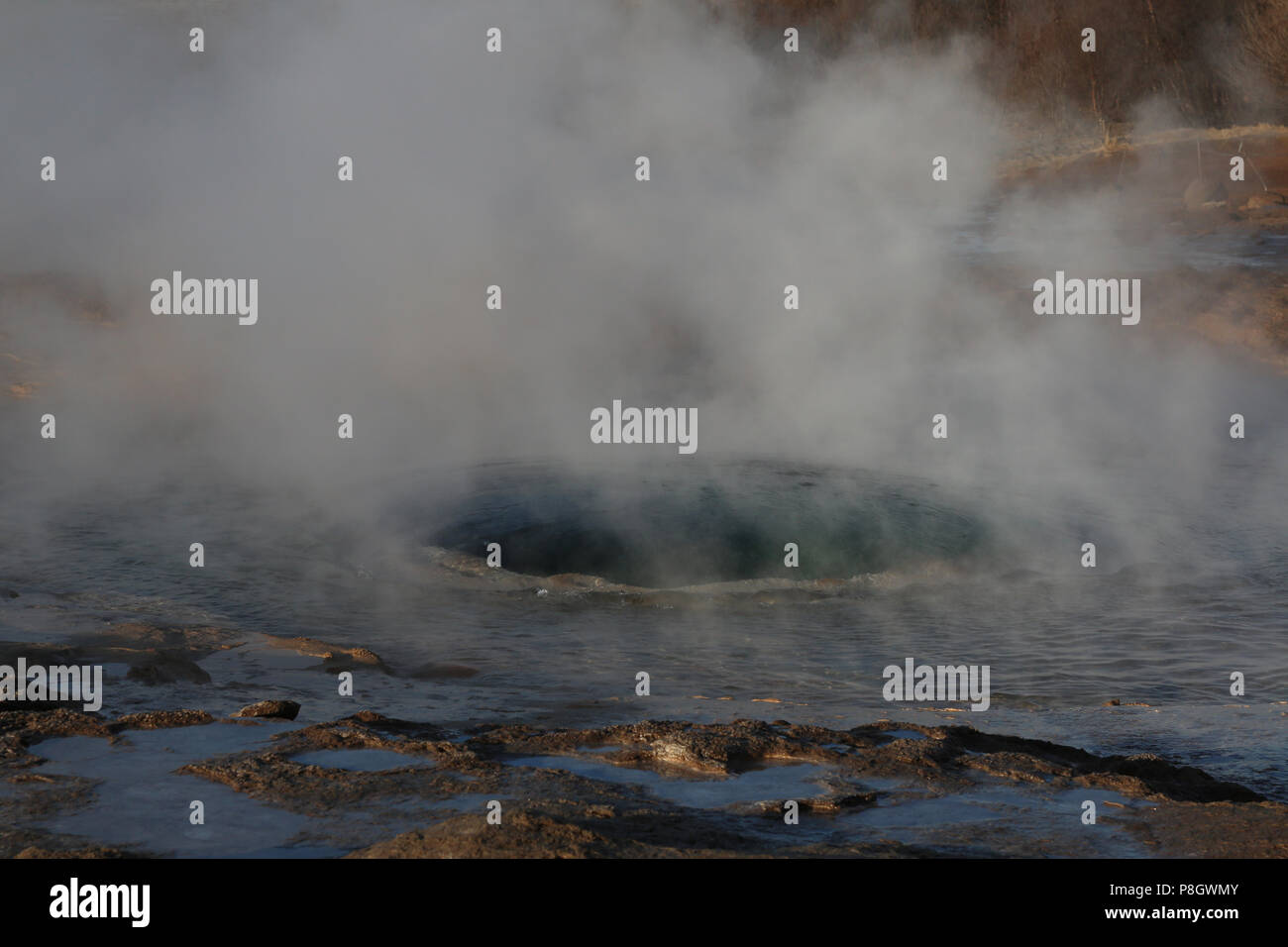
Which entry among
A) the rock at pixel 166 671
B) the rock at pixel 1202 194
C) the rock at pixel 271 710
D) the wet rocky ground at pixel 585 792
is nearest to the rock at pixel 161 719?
the wet rocky ground at pixel 585 792

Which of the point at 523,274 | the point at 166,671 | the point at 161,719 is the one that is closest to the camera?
the point at 161,719

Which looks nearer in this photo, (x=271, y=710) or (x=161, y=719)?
(x=161, y=719)

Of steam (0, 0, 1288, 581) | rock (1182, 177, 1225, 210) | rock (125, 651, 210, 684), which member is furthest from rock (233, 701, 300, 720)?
rock (1182, 177, 1225, 210)

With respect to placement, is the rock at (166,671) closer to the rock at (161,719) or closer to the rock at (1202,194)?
the rock at (161,719)

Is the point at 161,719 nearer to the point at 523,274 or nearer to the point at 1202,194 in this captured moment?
the point at 523,274


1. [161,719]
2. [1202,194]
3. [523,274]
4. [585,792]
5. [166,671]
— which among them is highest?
[1202,194]

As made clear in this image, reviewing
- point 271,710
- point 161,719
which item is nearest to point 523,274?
point 271,710

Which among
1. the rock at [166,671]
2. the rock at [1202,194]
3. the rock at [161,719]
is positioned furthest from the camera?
the rock at [1202,194]

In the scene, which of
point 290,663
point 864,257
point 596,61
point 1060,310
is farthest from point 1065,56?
point 290,663
